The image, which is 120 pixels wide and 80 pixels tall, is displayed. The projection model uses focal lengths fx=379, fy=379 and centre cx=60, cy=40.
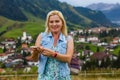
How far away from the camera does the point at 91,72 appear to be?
12.2m

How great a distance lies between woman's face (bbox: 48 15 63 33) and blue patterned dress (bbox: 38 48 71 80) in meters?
0.38

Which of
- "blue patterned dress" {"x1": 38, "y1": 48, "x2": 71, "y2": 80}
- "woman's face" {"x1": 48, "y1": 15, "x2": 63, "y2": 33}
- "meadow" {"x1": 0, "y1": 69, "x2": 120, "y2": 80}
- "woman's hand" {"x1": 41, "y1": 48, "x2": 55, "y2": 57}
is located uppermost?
"woman's face" {"x1": 48, "y1": 15, "x2": 63, "y2": 33}

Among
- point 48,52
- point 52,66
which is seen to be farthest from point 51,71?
point 48,52

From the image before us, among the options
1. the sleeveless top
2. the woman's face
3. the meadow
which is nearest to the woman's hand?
the sleeveless top

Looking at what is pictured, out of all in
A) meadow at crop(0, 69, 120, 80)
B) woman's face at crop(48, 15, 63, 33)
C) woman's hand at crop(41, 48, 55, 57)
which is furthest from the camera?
meadow at crop(0, 69, 120, 80)

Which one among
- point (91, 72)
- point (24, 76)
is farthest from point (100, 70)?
point (24, 76)

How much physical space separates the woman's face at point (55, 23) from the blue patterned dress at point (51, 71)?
382 mm

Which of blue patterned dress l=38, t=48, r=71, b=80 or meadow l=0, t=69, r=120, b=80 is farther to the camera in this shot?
meadow l=0, t=69, r=120, b=80

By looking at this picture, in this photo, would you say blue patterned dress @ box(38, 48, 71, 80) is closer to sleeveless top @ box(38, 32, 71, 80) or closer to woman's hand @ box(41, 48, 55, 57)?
sleeveless top @ box(38, 32, 71, 80)

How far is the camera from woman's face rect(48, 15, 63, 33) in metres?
4.73

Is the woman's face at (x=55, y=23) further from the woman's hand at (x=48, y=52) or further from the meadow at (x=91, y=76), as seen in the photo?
the meadow at (x=91, y=76)

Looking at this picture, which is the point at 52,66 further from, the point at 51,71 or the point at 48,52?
the point at 48,52

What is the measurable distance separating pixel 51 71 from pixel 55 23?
60 centimetres

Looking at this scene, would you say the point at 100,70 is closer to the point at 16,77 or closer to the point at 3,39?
the point at 16,77
